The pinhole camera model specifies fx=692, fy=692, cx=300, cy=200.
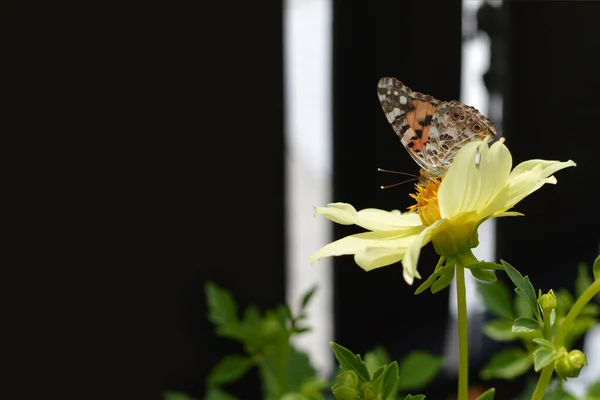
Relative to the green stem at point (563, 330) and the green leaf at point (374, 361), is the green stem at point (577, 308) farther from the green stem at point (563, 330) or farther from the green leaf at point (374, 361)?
the green leaf at point (374, 361)

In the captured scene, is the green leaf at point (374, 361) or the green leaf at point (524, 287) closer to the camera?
the green leaf at point (524, 287)

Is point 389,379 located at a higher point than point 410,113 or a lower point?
lower

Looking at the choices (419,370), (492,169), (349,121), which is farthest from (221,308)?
(349,121)

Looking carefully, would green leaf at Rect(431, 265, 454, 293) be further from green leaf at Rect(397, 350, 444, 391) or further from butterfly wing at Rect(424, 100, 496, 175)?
green leaf at Rect(397, 350, 444, 391)

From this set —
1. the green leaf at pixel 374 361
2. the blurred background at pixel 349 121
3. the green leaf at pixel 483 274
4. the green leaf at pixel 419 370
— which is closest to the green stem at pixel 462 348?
the green leaf at pixel 483 274

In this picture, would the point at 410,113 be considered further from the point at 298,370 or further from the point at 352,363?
the point at 298,370

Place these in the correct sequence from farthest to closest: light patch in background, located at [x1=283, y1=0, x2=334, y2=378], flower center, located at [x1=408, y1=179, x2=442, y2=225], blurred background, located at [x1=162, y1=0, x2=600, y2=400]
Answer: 1. light patch in background, located at [x1=283, y1=0, x2=334, y2=378]
2. blurred background, located at [x1=162, y1=0, x2=600, y2=400]
3. flower center, located at [x1=408, y1=179, x2=442, y2=225]

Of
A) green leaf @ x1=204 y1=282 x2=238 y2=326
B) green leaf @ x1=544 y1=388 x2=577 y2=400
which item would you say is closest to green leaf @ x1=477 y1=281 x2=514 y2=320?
green leaf @ x1=544 y1=388 x2=577 y2=400
